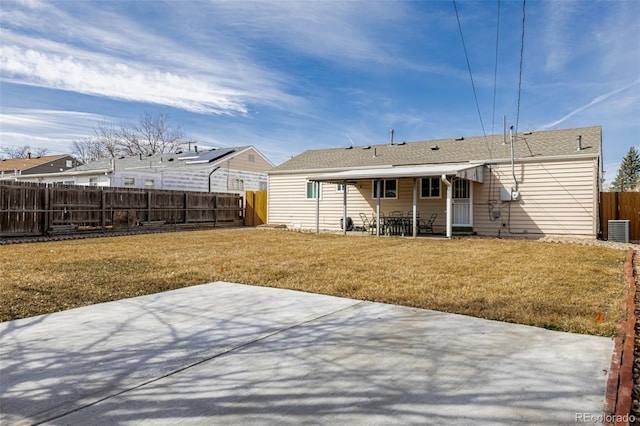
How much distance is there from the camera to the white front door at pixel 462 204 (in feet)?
49.3

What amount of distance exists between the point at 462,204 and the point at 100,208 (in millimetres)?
14029

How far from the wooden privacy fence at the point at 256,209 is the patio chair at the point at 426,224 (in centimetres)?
886

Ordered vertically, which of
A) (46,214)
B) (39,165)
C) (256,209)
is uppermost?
(39,165)

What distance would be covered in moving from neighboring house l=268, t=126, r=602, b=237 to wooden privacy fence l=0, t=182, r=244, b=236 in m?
4.31

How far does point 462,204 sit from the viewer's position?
49.8ft

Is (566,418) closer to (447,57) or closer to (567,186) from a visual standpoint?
(567,186)

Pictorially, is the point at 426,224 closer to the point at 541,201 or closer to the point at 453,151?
the point at 453,151

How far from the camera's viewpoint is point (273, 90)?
2273cm

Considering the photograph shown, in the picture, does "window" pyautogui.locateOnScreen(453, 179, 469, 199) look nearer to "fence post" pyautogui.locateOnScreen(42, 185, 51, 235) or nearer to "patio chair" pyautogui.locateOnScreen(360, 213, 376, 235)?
"patio chair" pyautogui.locateOnScreen(360, 213, 376, 235)

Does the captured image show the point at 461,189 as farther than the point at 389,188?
No

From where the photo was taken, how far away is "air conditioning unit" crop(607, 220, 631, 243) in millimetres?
12812

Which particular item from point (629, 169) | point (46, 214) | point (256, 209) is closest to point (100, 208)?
point (46, 214)

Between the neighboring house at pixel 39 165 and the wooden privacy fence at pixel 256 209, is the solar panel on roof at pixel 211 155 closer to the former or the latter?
the wooden privacy fence at pixel 256 209

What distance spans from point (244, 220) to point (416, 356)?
788 inches
